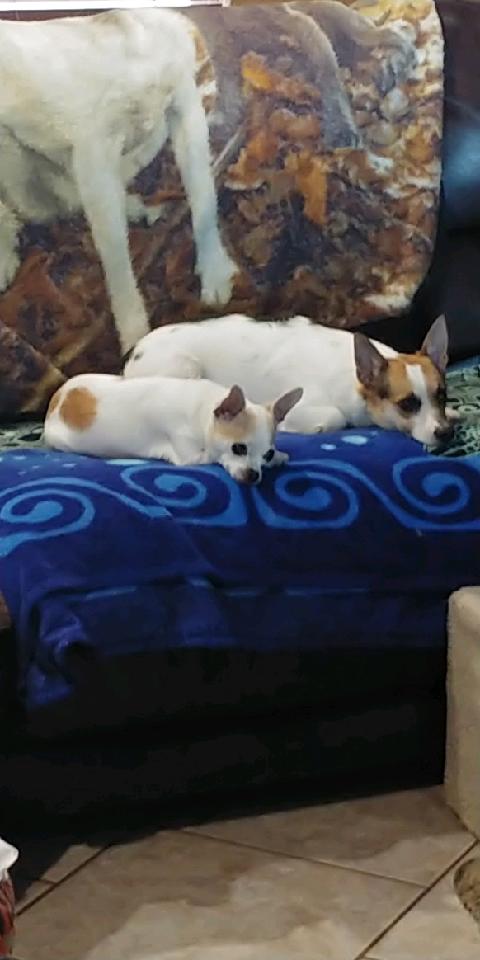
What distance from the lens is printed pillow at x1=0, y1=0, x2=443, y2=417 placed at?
7.21ft

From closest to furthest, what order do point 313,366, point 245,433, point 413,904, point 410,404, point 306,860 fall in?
point 413,904 < point 306,860 < point 245,433 < point 410,404 < point 313,366

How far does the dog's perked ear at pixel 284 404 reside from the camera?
6.48 ft

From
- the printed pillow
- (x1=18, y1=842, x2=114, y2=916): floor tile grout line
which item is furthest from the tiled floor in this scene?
the printed pillow

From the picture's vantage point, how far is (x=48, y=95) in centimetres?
220

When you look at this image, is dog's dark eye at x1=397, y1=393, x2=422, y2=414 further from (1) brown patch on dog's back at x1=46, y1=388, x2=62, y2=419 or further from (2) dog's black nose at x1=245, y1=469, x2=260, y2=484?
(1) brown patch on dog's back at x1=46, y1=388, x2=62, y2=419

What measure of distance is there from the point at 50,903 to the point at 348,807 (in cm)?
41

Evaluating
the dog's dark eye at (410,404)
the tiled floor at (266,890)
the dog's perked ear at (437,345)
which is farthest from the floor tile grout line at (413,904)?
the dog's perked ear at (437,345)

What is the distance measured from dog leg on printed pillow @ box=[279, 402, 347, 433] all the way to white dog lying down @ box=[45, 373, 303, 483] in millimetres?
128

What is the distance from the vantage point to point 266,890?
1.70 metres

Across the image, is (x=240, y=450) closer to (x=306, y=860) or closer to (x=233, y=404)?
(x=233, y=404)

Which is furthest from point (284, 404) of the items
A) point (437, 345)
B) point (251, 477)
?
point (437, 345)

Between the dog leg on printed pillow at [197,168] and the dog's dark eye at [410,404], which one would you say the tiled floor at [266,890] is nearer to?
the dog's dark eye at [410,404]

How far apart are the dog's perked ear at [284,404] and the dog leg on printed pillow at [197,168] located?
38 cm

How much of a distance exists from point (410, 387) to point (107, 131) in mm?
613
